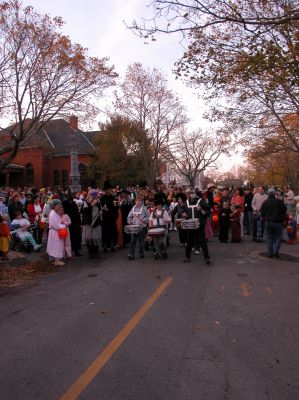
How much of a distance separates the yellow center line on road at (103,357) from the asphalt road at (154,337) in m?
0.01

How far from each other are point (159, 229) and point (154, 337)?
6281mm

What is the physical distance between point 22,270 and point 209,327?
6255mm

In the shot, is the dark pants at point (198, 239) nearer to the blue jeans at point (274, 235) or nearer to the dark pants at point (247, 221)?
the blue jeans at point (274, 235)

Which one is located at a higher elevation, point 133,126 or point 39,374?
point 133,126

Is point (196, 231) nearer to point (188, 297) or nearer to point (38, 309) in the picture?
point (188, 297)

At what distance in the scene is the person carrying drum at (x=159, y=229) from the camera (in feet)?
37.5

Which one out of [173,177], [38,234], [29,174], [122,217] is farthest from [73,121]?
[173,177]

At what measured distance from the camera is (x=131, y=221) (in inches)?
478

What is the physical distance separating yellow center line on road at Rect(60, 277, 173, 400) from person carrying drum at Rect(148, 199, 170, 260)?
4.44 m

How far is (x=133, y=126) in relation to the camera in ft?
138

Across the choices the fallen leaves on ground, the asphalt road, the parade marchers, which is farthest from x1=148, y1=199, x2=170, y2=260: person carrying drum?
the fallen leaves on ground

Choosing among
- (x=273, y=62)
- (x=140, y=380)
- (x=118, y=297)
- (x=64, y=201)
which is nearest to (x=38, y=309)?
(x=118, y=297)

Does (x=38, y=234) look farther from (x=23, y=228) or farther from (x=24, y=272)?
(x=24, y=272)

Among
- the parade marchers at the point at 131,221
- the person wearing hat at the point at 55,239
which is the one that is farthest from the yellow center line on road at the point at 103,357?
the person wearing hat at the point at 55,239
